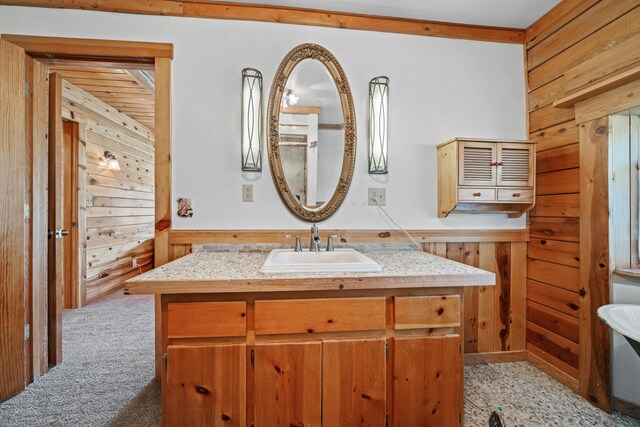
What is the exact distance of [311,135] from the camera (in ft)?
6.22

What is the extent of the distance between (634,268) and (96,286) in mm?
4860

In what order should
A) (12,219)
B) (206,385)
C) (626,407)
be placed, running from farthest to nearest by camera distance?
(12,219), (626,407), (206,385)

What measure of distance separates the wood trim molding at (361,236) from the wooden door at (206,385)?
30.4 inches

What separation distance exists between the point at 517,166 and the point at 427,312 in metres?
1.25

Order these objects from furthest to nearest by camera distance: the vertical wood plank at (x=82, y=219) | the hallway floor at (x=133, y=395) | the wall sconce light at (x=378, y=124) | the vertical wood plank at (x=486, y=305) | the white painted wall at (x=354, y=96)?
1. the vertical wood plank at (x=82, y=219)
2. the vertical wood plank at (x=486, y=305)
3. the wall sconce light at (x=378, y=124)
4. the white painted wall at (x=354, y=96)
5. the hallway floor at (x=133, y=395)

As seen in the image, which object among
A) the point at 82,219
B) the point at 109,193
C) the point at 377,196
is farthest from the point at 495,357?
the point at 109,193

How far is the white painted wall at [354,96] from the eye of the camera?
1809 millimetres

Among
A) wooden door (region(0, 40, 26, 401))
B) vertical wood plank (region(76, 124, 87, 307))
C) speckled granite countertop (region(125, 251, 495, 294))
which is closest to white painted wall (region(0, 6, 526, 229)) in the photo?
wooden door (region(0, 40, 26, 401))

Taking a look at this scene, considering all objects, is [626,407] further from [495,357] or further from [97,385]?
[97,385]

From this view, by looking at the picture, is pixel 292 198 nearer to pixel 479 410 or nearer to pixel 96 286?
pixel 479 410

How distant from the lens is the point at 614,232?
153 centimetres

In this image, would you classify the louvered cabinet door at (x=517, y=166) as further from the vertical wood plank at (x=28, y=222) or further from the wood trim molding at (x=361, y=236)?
the vertical wood plank at (x=28, y=222)

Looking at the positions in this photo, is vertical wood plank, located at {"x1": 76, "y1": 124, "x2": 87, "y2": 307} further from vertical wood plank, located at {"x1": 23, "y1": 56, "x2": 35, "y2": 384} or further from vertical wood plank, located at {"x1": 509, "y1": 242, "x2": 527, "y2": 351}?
vertical wood plank, located at {"x1": 509, "y1": 242, "x2": 527, "y2": 351}

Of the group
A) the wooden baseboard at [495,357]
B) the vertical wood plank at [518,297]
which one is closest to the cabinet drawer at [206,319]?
the wooden baseboard at [495,357]
